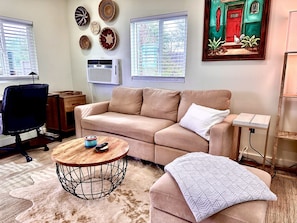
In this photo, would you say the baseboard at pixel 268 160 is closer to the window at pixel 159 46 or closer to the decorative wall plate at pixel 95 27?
the window at pixel 159 46

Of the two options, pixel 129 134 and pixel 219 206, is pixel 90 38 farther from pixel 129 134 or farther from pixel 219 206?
pixel 219 206

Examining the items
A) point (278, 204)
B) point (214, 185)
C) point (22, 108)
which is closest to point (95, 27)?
point (22, 108)

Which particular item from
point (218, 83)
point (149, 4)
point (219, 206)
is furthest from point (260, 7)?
point (219, 206)

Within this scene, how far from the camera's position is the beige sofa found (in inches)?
83.4

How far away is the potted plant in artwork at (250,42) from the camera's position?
2408 millimetres

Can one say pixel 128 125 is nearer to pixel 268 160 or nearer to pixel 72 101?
pixel 72 101

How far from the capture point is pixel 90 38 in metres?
3.74

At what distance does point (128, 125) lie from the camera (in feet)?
8.37

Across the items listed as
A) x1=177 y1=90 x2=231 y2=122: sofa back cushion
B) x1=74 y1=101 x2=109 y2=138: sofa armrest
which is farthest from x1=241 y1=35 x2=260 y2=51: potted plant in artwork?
x1=74 y1=101 x2=109 y2=138: sofa armrest

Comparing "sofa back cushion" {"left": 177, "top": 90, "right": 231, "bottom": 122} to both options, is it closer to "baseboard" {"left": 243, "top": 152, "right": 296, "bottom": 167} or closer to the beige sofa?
the beige sofa

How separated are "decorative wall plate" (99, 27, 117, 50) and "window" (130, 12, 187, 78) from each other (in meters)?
0.33

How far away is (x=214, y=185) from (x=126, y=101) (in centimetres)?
216

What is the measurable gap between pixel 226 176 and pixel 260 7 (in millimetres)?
2033

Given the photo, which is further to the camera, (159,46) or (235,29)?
(159,46)
